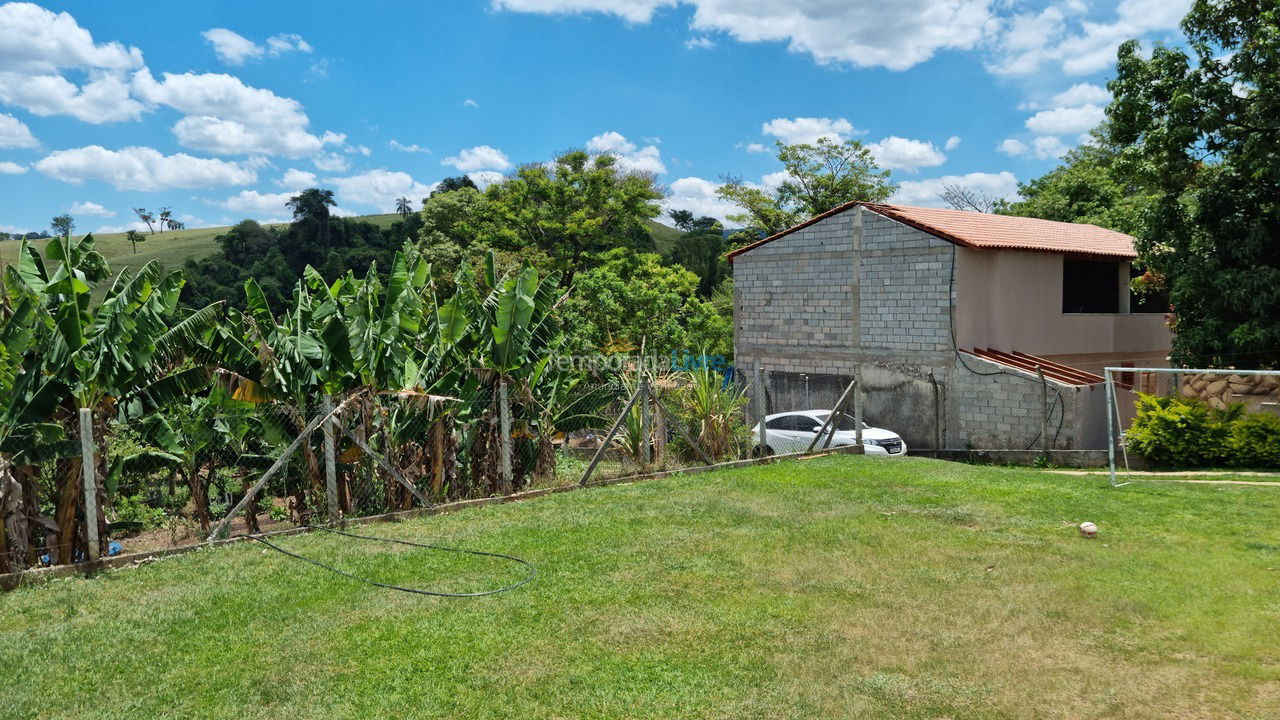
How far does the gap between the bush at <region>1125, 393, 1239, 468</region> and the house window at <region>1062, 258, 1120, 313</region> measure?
7.49 metres

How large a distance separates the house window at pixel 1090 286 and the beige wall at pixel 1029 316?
301 mm

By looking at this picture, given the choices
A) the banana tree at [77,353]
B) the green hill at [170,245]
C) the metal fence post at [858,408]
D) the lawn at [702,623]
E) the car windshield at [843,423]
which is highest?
the green hill at [170,245]

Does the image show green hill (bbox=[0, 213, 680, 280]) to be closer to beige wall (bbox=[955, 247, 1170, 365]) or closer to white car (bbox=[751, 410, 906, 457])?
beige wall (bbox=[955, 247, 1170, 365])

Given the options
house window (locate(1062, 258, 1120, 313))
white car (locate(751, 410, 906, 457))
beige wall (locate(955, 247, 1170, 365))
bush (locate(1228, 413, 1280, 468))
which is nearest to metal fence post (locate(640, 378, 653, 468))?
white car (locate(751, 410, 906, 457))

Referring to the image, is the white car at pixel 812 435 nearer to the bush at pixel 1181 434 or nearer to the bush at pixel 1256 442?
the bush at pixel 1181 434

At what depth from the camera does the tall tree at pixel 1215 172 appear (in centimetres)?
1881

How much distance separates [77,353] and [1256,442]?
1898 centimetres

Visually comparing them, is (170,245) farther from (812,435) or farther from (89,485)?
(89,485)

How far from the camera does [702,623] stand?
295 inches

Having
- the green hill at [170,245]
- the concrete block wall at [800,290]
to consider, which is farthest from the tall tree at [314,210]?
the concrete block wall at [800,290]

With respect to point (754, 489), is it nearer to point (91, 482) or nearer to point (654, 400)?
point (654, 400)

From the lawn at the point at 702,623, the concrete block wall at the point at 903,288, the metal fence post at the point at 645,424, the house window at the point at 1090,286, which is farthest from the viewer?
the house window at the point at 1090,286

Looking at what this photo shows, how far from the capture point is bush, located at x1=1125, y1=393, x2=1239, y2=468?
1736 centimetres

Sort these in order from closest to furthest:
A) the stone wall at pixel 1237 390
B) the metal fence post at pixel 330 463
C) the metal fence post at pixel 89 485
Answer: the metal fence post at pixel 89 485
the metal fence post at pixel 330 463
the stone wall at pixel 1237 390
